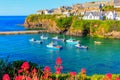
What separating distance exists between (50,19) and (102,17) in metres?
23.1

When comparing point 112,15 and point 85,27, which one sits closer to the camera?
point 85,27

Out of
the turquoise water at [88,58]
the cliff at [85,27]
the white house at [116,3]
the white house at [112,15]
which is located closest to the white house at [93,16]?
the white house at [112,15]

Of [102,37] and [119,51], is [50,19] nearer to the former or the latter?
[102,37]

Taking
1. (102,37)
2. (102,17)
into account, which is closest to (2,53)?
(102,37)

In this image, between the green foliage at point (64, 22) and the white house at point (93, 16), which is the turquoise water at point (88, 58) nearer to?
the white house at point (93, 16)

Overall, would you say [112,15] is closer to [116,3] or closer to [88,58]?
[116,3]

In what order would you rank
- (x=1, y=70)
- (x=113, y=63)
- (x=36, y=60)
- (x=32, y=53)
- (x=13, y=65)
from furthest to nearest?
(x=32, y=53), (x=36, y=60), (x=113, y=63), (x=13, y=65), (x=1, y=70)

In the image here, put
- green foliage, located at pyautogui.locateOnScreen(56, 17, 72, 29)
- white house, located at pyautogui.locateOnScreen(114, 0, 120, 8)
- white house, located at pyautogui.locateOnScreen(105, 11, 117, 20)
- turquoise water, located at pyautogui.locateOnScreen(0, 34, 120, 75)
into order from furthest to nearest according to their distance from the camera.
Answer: white house, located at pyautogui.locateOnScreen(114, 0, 120, 8) < green foliage, located at pyautogui.locateOnScreen(56, 17, 72, 29) < white house, located at pyautogui.locateOnScreen(105, 11, 117, 20) < turquoise water, located at pyautogui.locateOnScreen(0, 34, 120, 75)

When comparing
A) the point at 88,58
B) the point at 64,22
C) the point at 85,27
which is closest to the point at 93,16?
the point at 85,27

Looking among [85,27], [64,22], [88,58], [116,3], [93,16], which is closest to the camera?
[88,58]

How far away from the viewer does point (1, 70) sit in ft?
49.0

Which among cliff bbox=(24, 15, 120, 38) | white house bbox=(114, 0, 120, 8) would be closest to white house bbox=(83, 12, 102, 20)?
cliff bbox=(24, 15, 120, 38)

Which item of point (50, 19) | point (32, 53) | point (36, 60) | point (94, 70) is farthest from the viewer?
point (50, 19)

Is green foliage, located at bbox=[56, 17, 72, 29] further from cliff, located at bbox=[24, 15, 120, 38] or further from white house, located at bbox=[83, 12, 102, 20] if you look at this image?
white house, located at bbox=[83, 12, 102, 20]
